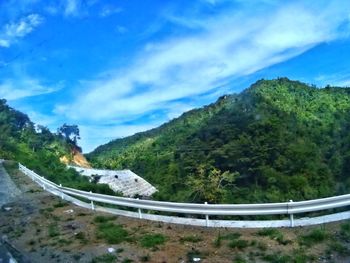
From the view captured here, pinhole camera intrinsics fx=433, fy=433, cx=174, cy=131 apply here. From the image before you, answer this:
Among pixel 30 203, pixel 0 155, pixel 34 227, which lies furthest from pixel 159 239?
pixel 0 155

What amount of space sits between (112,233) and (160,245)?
5.70 ft

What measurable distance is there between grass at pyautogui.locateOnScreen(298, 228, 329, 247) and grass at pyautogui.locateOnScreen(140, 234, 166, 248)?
2.94 metres

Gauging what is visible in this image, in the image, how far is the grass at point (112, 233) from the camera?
32.6 feet

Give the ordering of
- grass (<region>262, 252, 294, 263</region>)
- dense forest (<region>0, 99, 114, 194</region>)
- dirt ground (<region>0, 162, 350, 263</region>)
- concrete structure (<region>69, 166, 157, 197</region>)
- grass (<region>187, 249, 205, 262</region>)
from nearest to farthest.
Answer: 1. grass (<region>262, 252, 294, 263</region>)
2. dirt ground (<region>0, 162, 350, 263</region>)
3. grass (<region>187, 249, 205, 262</region>)
4. concrete structure (<region>69, 166, 157, 197</region>)
5. dense forest (<region>0, 99, 114, 194</region>)

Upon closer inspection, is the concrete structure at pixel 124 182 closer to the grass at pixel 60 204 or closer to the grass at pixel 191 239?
the grass at pixel 60 204

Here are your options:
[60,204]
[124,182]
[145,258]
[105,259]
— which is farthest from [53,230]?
[124,182]

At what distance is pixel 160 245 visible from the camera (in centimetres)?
917

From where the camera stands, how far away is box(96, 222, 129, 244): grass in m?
9.92

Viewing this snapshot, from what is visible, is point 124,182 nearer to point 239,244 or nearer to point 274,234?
point 274,234

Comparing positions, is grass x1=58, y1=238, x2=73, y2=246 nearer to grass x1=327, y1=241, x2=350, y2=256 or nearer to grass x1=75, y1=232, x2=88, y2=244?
grass x1=75, y1=232, x2=88, y2=244

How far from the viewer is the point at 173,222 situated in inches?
440

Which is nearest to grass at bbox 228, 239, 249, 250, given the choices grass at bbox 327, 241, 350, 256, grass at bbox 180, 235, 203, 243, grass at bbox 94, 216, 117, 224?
grass at bbox 180, 235, 203, 243

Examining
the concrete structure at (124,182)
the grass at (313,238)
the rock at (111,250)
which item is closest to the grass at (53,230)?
the rock at (111,250)

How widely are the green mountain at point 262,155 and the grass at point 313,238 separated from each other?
70.2 feet
